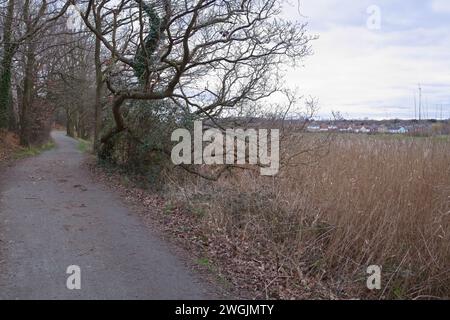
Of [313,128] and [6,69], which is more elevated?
[6,69]

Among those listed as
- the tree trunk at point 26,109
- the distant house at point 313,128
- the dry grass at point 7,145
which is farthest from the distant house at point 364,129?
the tree trunk at point 26,109

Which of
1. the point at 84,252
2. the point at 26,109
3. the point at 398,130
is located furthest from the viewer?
the point at 26,109

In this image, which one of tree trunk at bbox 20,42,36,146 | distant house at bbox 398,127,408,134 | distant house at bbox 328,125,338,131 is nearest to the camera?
distant house at bbox 398,127,408,134

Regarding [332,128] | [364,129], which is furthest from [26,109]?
[364,129]

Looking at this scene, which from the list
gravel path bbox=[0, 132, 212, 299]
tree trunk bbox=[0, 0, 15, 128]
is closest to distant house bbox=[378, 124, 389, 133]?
gravel path bbox=[0, 132, 212, 299]

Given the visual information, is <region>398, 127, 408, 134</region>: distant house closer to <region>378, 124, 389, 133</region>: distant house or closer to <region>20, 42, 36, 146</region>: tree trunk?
<region>378, 124, 389, 133</region>: distant house

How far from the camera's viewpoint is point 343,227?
7.45 metres

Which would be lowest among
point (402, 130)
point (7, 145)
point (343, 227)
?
point (343, 227)

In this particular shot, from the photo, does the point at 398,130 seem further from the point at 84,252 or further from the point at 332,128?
the point at 84,252

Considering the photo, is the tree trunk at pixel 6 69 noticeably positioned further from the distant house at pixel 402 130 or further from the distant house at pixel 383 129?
the distant house at pixel 402 130

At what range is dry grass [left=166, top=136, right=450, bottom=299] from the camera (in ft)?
20.5

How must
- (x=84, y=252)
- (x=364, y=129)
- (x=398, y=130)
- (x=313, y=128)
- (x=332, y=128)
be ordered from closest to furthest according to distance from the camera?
(x=84, y=252)
(x=398, y=130)
(x=332, y=128)
(x=313, y=128)
(x=364, y=129)

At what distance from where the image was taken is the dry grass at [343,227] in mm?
6262

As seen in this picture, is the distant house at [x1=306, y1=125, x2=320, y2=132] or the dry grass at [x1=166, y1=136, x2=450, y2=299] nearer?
the dry grass at [x1=166, y1=136, x2=450, y2=299]
